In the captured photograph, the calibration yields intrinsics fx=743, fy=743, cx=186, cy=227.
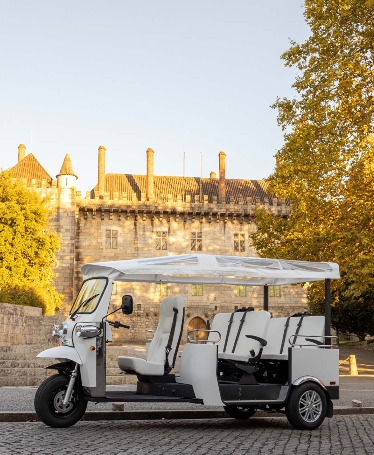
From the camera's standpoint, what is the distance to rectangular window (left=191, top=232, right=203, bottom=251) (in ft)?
195

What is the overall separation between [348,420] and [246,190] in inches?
2177

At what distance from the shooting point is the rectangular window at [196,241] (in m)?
59.3

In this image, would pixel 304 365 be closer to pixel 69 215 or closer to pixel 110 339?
pixel 110 339

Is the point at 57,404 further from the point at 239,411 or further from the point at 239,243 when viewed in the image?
the point at 239,243

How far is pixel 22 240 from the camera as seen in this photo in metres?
43.4

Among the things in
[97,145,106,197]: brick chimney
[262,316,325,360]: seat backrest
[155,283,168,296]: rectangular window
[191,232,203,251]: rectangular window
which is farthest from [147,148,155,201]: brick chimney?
[262,316,325,360]: seat backrest

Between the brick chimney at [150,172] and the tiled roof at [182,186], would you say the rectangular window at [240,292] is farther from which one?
the brick chimney at [150,172]

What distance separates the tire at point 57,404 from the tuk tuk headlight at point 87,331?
0.60 meters

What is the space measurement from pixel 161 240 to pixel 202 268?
48.7 m

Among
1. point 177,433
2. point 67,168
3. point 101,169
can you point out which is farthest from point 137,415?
point 101,169

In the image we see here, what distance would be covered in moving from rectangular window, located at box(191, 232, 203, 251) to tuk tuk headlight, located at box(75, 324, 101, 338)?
49416 millimetres

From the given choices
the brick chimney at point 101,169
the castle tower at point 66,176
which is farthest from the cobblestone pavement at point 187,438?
the brick chimney at point 101,169

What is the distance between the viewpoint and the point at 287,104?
87.0 ft

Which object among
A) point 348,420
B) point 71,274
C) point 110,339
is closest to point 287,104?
point 348,420
